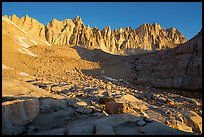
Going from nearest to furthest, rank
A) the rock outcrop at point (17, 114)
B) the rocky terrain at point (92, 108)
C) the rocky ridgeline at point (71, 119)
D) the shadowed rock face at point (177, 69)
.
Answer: the rocky ridgeline at point (71, 119) → the rocky terrain at point (92, 108) → the rock outcrop at point (17, 114) → the shadowed rock face at point (177, 69)

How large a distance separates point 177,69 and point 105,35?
3765 inches

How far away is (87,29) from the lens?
121750mm

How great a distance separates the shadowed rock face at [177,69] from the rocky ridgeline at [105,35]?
67.3 m

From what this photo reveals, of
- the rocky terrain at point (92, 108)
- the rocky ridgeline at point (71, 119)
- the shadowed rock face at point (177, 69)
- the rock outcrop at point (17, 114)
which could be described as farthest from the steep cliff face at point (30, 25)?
the rock outcrop at point (17, 114)

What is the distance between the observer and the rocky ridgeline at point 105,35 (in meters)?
104

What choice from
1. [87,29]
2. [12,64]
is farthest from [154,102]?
[87,29]

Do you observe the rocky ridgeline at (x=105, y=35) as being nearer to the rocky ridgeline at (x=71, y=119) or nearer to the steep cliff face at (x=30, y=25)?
the steep cliff face at (x=30, y=25)

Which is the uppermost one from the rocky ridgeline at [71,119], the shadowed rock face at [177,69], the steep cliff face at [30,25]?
the steep cliff face at [30,25]

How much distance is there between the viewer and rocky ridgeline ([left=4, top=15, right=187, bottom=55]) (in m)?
104

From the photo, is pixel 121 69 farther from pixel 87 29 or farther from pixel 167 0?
pixel 87 29

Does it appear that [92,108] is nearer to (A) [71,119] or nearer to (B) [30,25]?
(A) [71,119]

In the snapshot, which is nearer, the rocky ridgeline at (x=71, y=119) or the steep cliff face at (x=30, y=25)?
the rocky ridgeline at (x=71, y=119)

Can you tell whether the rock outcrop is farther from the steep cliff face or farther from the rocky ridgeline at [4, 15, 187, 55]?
the steep cliff face

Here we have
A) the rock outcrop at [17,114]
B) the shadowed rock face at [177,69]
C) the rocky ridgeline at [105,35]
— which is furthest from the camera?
the rocky ridgeline at [105,35]
